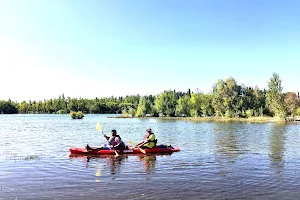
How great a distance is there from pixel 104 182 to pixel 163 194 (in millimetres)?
3054

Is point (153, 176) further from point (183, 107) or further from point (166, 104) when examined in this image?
point (166, 104)

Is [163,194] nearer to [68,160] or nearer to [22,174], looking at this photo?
Result: [22,174]

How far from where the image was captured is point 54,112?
17938cm

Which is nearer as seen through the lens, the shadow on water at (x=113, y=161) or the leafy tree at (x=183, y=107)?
the shadow on water at (x=113, y=161)

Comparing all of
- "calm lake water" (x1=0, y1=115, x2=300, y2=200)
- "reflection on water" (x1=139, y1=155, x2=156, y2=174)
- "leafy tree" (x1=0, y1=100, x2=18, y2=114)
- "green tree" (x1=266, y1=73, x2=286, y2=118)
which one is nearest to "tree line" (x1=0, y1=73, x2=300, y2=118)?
"green tree" (x1=266, y1=73, x2=286, y2=118)

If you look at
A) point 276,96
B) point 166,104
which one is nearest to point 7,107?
point 166,104

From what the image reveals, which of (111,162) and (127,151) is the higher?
(127,151)

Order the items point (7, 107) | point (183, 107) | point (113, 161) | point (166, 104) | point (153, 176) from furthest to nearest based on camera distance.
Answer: point (7, 107) → point (166, 104) → point (183, 107) → point (113, 161) → point (153, 176)

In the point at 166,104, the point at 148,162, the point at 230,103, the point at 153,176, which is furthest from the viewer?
the point at 166,104

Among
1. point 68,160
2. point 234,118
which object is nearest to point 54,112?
point 234,118

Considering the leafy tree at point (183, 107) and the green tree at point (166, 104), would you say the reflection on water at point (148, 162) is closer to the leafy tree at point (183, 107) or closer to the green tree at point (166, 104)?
the leafy tree at point (183, 107)

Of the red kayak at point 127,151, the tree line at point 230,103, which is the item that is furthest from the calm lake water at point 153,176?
the tree line at point 230,103

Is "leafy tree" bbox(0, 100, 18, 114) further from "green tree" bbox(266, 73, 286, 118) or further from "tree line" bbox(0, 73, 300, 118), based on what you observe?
"green tree" bbox(266, 73, 286, 118)

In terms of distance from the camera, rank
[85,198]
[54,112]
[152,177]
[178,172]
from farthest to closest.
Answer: [54,112], [178,172], [152,177], [85,198]
